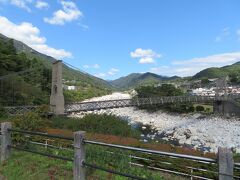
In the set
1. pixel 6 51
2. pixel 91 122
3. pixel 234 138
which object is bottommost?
pixel 234 138

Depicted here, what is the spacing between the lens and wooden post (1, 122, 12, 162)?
327 inches

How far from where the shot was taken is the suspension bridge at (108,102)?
4334cm

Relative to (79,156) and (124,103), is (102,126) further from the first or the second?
(124,103)

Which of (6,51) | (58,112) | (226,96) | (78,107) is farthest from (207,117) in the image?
(6,51)

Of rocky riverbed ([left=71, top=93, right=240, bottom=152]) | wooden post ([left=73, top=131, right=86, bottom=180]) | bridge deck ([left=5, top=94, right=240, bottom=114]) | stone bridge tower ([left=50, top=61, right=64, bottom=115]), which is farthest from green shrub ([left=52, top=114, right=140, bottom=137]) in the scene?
wooden post ([left=73, top=131, right=86, bottom=180])

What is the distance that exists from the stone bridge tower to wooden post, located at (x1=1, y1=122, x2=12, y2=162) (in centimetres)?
3386

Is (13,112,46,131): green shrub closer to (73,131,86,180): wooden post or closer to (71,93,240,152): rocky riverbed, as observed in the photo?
(73,131,86,180): wooden post

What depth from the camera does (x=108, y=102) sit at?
54.6 metres

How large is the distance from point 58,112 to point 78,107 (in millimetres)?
8035

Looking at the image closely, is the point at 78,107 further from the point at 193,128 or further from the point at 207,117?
the point at 207,117

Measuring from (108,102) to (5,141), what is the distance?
46.3 metres

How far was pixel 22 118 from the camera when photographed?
13531 mm

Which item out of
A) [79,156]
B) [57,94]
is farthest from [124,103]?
[79,156]

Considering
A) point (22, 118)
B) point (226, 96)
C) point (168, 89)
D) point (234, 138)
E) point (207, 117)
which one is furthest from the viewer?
point (168, 89)
